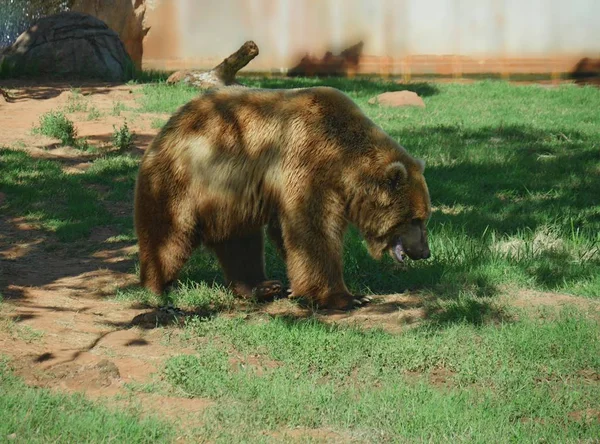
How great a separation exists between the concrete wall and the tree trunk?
4289mm

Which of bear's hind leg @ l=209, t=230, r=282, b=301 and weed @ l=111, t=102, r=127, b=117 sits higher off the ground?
weed @ l=111, t=102, r=127, b=117

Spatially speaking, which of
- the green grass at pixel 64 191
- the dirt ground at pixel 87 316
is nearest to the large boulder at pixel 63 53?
the green grass at pixel 64 191

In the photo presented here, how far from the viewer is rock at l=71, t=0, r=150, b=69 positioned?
19.8 metres

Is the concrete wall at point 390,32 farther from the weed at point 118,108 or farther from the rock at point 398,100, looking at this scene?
the weed at point 118,108

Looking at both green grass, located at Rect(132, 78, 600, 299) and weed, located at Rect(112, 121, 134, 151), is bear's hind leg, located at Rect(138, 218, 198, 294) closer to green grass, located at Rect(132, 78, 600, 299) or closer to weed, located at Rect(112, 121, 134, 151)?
green grass, located at Rect(132, 78, 600, 299)

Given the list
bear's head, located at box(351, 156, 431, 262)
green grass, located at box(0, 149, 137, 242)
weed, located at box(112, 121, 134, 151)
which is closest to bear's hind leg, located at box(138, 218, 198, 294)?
bear's head, located at box(351, 156, 431, 262)

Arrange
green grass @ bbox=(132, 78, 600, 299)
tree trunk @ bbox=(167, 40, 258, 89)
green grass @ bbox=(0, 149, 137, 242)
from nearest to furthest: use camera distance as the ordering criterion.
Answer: green grass @ bbox=(132, 78, 600, 299) < green grass @ bbox=(0, 149, 137, 242) < tree trunk @ bbox=(167, 40, 258, 89)

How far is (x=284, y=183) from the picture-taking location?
253 inches

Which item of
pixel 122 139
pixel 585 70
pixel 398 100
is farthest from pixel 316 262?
pixel 585 70

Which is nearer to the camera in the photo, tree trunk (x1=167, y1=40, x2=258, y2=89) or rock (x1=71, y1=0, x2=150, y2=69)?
tree trunk (x1=167, y1=40, x2=258, y2=89)

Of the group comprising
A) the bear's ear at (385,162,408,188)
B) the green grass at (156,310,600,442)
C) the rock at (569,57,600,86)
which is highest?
the rock at (569,57,600,86)

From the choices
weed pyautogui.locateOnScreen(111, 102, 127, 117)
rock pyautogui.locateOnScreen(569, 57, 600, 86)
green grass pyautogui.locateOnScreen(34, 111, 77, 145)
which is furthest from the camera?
rock pyautogui.locateOnScreen(569, 57, 600, 86)

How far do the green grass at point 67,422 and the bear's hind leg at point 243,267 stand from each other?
244 centimetres

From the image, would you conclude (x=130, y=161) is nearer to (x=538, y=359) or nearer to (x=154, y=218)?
(x=154, y=218)
